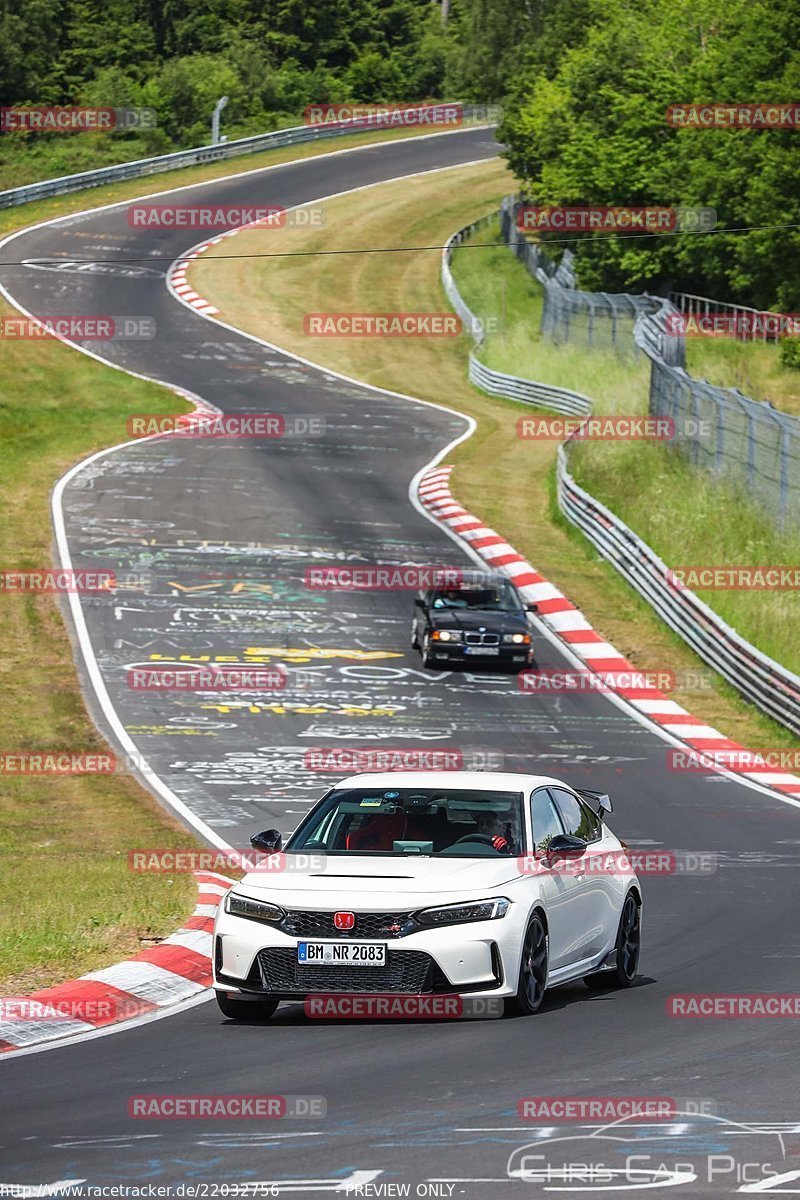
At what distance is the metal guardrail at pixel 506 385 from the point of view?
174 ft

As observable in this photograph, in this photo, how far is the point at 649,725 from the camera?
27.1 metres

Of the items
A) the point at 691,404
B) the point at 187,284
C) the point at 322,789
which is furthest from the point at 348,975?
the point at 187,284

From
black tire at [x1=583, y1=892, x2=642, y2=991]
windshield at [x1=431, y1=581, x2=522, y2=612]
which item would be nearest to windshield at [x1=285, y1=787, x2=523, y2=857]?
black tire at [x1=583, y1=892, x2=642, y2=991]

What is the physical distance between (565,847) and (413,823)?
3.31ft

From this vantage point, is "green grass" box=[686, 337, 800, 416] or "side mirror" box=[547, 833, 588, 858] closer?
"side mirror" box=[547, 833, 588, 858]

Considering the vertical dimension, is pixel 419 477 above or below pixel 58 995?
below

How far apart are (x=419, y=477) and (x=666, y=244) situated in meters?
21.0

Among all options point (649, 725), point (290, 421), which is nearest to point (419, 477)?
point (290, 421)

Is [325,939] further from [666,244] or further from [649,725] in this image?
[666,244]

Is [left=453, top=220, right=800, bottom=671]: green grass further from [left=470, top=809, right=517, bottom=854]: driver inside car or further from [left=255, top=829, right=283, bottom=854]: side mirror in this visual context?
[left=255, top=829, right=283, bottom=854]: side mirror

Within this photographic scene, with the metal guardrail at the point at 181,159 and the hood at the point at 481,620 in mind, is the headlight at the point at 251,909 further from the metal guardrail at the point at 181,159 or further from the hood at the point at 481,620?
the metal guardrail at the point at 181,159

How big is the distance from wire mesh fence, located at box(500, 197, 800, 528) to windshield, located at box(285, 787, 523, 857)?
67.5ft

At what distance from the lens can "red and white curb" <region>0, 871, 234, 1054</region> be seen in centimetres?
1081

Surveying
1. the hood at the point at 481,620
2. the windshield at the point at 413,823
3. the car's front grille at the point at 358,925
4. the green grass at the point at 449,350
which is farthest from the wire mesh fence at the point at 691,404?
the car's front grille at the point at 358,925
